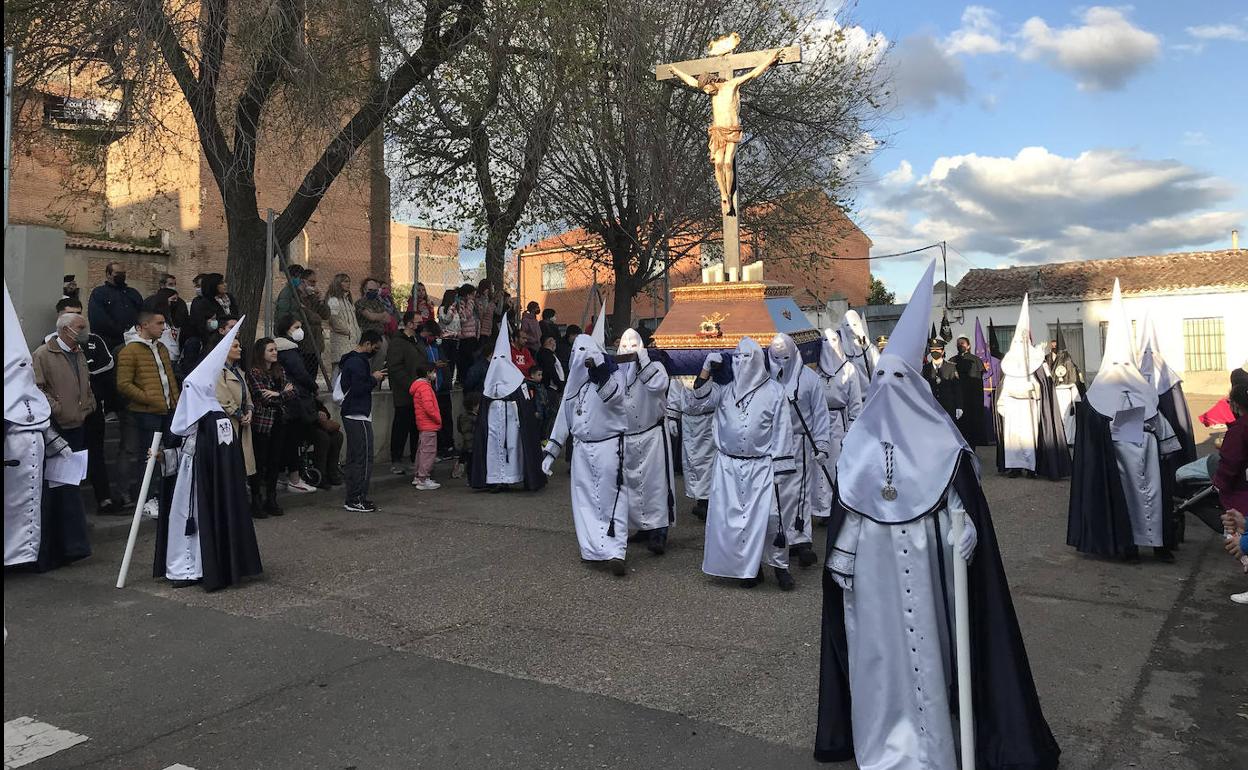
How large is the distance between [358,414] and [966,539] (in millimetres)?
6824

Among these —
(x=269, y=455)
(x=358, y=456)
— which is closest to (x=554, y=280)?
(x=358, y=456)

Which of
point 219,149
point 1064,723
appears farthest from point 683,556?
point 219,149

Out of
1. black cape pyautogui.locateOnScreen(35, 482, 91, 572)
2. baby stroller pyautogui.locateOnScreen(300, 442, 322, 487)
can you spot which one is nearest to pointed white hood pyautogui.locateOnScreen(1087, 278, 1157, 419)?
baby stroller pyautogui.locateOnScreen(300, 442, 322, 487)

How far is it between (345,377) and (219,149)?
347cm

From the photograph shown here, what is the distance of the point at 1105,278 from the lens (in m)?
32.9

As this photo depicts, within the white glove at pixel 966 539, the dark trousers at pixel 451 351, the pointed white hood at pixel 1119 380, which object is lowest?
the white glove at pixel 966 539

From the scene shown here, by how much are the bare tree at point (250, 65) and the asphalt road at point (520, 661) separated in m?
4.61

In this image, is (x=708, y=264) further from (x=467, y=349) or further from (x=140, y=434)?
(x=140, y=434)

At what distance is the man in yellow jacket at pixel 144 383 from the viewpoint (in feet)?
26.6

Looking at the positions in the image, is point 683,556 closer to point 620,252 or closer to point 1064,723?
point 1064,723

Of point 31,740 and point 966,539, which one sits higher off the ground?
point 966,539

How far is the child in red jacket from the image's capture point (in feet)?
34.7

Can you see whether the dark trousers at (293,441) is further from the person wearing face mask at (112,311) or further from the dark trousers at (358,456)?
the person wearing face mask at (112,311)

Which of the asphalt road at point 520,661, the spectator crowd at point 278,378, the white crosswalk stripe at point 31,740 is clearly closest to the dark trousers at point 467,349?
the spectator crowd at point 278,378
